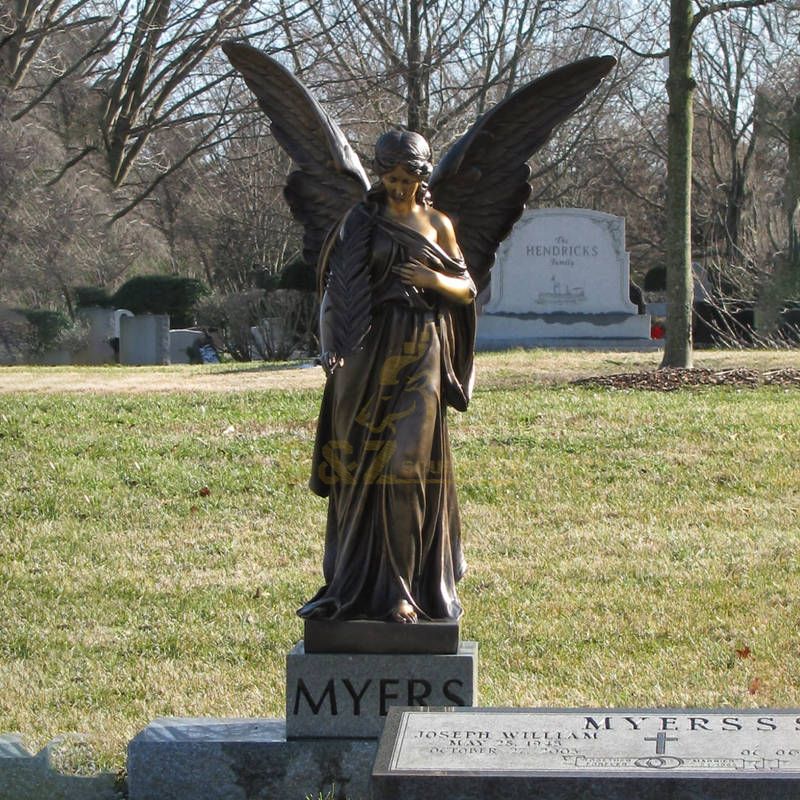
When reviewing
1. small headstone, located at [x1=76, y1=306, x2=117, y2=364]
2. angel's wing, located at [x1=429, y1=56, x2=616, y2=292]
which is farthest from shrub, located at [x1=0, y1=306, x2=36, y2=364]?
angel's wing, located at [x1=429, y1=56, x2=616, y2=292]

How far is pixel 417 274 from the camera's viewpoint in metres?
4.78

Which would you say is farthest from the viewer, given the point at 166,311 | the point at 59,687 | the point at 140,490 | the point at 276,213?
the point at 276,213

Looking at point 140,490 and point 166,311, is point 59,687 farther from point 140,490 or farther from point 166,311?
point 166,311

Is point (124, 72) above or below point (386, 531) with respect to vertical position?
above

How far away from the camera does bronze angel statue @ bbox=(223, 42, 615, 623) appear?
4.81 m

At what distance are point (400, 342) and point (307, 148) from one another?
35.8 inches

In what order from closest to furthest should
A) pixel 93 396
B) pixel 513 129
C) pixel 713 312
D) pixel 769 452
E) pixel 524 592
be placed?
1. pixel 513 129
2. pixel 524 592
3. pixel 769 452
4. pixel 93 396
5. pixel 713 312

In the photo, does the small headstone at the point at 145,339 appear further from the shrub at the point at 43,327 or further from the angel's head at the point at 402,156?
the angel's head at the point at 402,156

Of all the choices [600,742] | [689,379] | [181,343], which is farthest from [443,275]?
[181,343]

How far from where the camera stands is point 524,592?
311 inches

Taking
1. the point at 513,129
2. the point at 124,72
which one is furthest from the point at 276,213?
the point at 513,129

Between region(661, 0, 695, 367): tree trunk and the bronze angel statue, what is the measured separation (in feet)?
35.9

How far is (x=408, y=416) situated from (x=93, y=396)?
406 inches

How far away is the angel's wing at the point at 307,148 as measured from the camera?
202 inches
